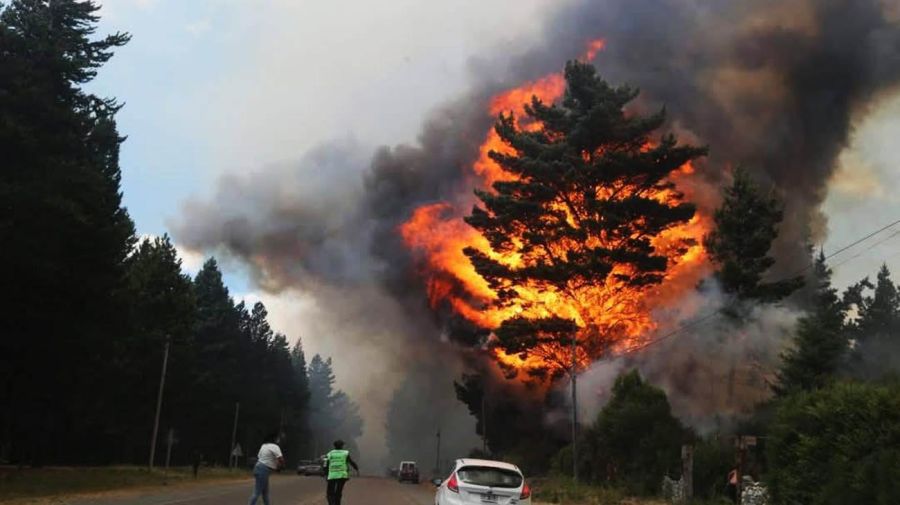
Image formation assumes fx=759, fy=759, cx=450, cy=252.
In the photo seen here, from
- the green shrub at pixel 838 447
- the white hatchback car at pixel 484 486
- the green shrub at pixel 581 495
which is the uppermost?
the green shrub at pixel 838 447

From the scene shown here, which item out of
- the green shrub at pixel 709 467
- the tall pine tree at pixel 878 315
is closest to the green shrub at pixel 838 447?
the green shrub at pixel 709 467

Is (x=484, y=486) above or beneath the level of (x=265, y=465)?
beneath

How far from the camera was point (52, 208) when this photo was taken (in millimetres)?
29344

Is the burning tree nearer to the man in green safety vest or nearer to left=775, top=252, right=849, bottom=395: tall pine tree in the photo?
left=775, top=252, right=849, bottom=395: tall pine tree

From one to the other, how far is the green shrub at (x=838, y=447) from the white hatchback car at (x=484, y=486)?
6167 millimetres

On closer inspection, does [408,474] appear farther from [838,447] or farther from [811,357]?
[838,447]

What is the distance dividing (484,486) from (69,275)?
23677 mm

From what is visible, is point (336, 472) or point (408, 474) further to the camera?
point (408, 474)

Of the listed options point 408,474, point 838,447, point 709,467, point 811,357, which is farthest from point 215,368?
point 838,447

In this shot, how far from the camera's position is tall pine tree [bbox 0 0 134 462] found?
96.2 ft

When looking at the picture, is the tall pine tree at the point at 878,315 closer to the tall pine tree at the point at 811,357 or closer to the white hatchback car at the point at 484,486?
the tall pine tree at the point at 811,357

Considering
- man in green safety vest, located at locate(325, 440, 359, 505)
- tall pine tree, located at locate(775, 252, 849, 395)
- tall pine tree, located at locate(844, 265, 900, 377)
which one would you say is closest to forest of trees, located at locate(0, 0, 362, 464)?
man in green safety vest, located at locate(325, 440, 359, 505)

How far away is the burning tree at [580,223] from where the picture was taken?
5103 centimetres

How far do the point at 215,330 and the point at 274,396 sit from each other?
26.0 metres
